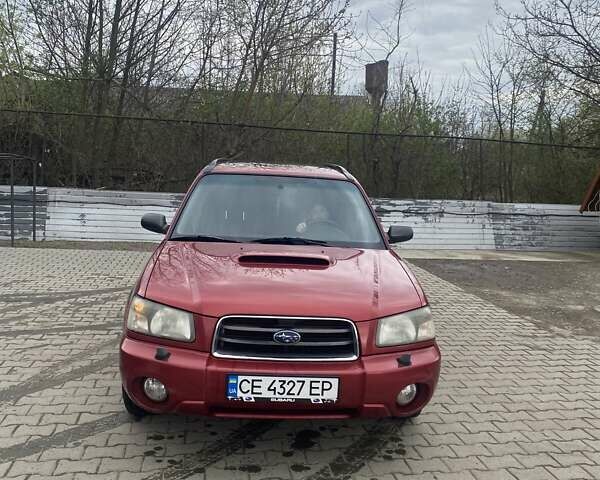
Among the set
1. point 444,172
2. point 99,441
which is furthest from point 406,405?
point 444,172

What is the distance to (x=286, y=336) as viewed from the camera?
274 cm

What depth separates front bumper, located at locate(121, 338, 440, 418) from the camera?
268cm

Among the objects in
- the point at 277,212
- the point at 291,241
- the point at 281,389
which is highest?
the point at 277,212

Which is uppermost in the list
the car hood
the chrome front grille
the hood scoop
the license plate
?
the hood scoop

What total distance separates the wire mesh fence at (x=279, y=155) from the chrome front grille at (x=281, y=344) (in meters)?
10.9

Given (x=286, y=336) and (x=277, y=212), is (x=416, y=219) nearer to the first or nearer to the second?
(x=277, y=212)

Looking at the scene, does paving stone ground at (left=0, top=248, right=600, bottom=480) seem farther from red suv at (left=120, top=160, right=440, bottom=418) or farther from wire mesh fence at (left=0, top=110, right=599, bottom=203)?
wire mesh fence at (left=0, top=110, right=599, bottom=203)

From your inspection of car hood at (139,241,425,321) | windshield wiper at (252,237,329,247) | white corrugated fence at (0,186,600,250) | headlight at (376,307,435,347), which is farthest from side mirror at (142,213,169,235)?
Answer: white corrugated fence at (0,186,600,250)

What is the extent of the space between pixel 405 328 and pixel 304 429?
1009 mm

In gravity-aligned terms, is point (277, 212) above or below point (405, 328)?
above

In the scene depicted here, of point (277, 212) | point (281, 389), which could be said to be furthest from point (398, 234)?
point (281, 389)

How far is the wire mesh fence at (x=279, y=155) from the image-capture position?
42.5 ft

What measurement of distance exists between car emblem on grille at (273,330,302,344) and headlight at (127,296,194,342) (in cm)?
45

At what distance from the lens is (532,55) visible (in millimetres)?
14398
